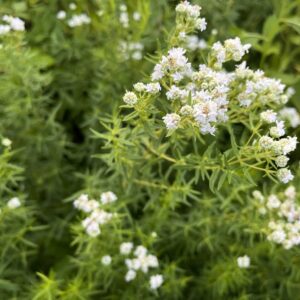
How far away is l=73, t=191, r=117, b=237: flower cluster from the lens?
2.41m

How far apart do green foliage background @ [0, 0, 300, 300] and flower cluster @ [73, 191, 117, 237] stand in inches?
5.2

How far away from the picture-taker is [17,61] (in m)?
2.86

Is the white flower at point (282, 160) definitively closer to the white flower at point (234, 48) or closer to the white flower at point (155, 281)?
the white flower at point (234, 48)

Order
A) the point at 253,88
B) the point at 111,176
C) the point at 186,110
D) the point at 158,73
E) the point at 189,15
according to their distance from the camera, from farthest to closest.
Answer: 1. the point at 111,176
2. the point at 253,88
3. the point at 189,15
4. the point at 158,73
5. the point at 186,110

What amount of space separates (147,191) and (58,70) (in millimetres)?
1214

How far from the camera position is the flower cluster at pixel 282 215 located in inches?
96.3

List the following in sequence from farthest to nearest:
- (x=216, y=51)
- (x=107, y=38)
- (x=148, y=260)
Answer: (x=107, y=38) → (x=148, y=260) → (x=216, y=51)

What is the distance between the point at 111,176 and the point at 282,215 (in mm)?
989

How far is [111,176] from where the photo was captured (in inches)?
109

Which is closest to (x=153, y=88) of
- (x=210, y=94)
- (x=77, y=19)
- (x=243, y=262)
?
(x=210, y=94)

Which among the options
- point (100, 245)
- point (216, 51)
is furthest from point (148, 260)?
point (216, 51)

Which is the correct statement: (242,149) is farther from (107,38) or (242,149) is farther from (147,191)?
(107,38)

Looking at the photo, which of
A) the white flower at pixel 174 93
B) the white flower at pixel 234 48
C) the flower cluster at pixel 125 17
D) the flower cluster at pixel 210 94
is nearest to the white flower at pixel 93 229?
the flower cluster at pixel 210 94

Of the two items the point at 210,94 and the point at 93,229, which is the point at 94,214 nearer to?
the point at 93,229
